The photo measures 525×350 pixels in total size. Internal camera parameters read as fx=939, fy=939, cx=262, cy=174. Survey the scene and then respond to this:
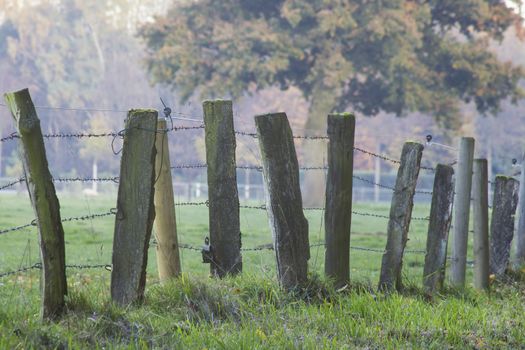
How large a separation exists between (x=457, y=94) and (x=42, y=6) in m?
39.3

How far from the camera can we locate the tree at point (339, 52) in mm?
34031

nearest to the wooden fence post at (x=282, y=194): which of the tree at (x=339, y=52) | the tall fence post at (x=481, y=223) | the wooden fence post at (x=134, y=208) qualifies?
the wooden fence post at (x=134, y=208)

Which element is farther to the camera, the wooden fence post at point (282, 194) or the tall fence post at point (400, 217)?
the tall fence post at point (400, 217)

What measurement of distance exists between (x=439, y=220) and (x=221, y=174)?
85.8 inches

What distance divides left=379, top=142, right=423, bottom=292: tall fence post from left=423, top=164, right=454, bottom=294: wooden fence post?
1.94 feet

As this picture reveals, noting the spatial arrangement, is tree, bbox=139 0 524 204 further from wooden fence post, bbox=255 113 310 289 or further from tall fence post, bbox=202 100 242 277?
wooden fence post, bbox=255 113 310 289

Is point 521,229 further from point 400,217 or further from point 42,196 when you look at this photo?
point 42,196

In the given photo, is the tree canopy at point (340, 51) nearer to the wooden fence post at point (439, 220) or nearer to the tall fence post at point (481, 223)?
the tall fence post at point (481, 223)

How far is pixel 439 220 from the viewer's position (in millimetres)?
8602

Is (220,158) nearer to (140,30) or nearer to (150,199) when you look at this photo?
(150,199)

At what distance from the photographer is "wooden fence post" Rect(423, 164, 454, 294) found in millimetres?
8578

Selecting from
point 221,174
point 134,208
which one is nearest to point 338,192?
point 221,174

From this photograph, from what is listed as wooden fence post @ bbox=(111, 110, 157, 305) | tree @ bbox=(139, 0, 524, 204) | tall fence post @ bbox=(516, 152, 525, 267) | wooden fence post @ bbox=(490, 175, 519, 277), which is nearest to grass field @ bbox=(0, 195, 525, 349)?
wooden fence post @ bbox=(111, 110, 157, 305)

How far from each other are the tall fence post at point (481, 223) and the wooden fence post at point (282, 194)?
8.58 ft
